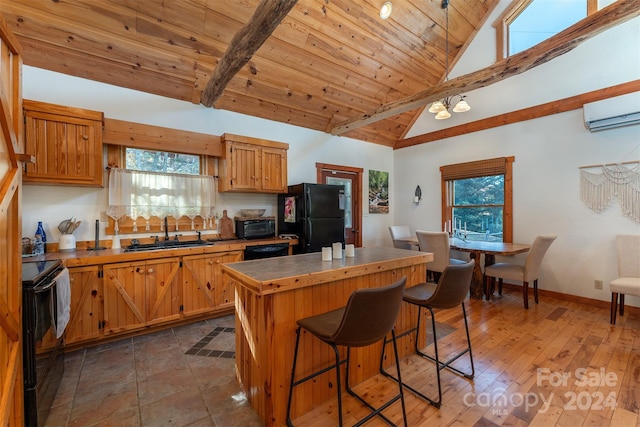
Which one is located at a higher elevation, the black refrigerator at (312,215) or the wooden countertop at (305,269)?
the black refrigerator at (312,215)

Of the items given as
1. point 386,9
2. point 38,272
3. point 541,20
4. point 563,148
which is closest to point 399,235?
point 563,148

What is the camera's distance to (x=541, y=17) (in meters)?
4.04

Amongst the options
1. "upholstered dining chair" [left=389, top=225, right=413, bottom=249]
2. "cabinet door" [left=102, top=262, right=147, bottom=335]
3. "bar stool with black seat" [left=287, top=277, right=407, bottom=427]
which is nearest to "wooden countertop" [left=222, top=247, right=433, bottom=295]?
"bar stool with black seat" [left=287, top=277, right=407, bottom=427]

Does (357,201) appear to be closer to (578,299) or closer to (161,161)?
(161,161)

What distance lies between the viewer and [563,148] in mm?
3791

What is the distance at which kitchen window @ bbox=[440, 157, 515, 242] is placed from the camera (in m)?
4.38

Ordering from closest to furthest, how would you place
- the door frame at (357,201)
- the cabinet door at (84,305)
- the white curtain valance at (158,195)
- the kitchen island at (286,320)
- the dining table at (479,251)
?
the kitchen island at (286,320)
the cabinet door at (84,305)
the white curtain valance at (158,195)
the dining table at (479,251)
the door frame at (357,201)

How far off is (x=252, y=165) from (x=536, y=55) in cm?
352

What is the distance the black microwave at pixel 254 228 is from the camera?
12.1ft

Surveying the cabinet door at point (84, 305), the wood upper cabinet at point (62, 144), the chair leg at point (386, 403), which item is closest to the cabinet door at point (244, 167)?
the wood upper cabinet at point (62, 144)

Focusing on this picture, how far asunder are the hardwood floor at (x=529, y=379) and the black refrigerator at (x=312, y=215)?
1900 millimetres

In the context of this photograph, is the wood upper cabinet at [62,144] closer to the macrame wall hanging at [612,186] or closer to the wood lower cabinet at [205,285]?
the wood lower cabinet at [205,285]

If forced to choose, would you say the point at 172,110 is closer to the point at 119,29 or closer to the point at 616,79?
the point at 119,29

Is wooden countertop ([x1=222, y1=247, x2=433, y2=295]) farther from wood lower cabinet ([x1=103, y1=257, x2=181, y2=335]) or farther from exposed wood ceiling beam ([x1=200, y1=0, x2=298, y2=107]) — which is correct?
exposed wood ceiling beam ([x1=200, y1=0, x2=298, y2=107])
